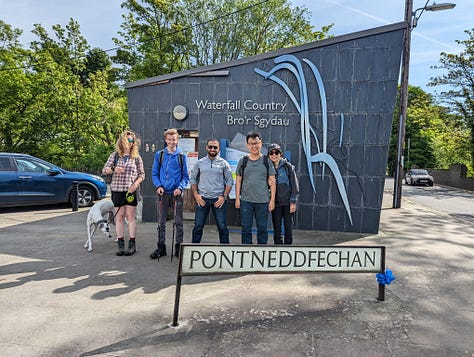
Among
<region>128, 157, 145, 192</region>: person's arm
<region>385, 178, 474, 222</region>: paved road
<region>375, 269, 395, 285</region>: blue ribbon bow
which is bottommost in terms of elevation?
<region>385, 178, 474, 222</region>: paved road

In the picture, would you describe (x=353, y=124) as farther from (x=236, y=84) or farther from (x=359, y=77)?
(x=236, y=84)

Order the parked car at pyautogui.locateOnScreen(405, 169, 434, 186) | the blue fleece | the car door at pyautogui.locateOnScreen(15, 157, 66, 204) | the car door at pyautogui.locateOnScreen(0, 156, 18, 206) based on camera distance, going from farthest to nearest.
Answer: the parked car at pyautogui.locateOnScreen(405, 169, 434, 186) → the car door at pyautogui.locateOnScreen(15, 157, 66, 204) → the car door at pyautogui.locateOnScreen(0, 156, 18, 206) → the blue fleece

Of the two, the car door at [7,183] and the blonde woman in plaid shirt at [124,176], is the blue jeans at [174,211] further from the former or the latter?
the car door at [7,183]

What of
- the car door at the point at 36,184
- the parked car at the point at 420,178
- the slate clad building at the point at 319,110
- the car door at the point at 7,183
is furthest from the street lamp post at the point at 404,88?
the parked car at the point at 420,178

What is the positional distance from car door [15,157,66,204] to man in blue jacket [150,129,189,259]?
6087mm

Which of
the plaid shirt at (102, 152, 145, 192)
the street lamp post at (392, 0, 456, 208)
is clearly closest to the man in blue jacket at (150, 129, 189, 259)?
the plaid shirt at (102, 152, 145, 192)

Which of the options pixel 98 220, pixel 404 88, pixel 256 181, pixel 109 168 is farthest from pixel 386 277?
pixel 404 88

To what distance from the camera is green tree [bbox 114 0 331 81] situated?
2384cm

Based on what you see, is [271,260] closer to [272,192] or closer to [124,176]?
[272,192]

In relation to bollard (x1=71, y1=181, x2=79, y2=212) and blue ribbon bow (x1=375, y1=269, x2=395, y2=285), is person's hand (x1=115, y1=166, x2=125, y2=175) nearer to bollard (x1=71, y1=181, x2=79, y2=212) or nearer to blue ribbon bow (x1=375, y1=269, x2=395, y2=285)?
blue ribbon bow (x1=375, y1=269, x2=395, y2=285)

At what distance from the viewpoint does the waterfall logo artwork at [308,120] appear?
279 inches

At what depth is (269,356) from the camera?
2.61 meters

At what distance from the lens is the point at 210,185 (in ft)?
16.0

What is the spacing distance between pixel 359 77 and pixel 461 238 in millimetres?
3934
